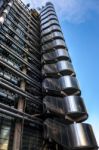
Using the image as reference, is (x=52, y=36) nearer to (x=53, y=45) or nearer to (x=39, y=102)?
(x=53, y=45)

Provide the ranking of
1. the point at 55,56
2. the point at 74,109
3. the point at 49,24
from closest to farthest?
1. the point at 74,109
2. the point at 55,56
3. the point at 49,24

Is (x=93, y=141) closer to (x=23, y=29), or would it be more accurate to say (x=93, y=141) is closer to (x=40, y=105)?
(x=40, y=105)

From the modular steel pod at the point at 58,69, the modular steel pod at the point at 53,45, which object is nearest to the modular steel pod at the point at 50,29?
the modular steel pod at the point at 53,45

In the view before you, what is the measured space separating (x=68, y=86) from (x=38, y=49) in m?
13.7

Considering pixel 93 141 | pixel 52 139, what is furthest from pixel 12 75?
pixel 93 141

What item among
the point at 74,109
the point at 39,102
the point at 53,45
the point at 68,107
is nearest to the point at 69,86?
the point at 68,107

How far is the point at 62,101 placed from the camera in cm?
2553

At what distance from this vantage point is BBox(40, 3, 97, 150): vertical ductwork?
20.3 meters

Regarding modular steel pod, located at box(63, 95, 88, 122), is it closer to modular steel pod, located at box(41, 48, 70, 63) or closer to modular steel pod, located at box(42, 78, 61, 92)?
modular steel pod, located at box(42, 78, 61, 92)

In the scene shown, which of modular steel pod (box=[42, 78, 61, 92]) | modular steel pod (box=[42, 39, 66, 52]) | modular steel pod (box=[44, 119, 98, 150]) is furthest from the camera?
modular steel pod (box=[42, 39, 66, 52])

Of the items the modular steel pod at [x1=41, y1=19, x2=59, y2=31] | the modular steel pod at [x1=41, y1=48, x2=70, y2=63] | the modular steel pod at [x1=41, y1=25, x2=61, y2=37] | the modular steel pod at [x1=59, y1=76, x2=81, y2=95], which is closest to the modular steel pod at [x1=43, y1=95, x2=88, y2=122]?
the modular steel pod at [x1=59, y1=76, x2=81, y2=95]

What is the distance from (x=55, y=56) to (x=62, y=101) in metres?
11.3

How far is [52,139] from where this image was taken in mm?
20641

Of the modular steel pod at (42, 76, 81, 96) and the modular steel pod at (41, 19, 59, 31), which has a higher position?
the modular steel pod at (41, 19, 59, 31)
